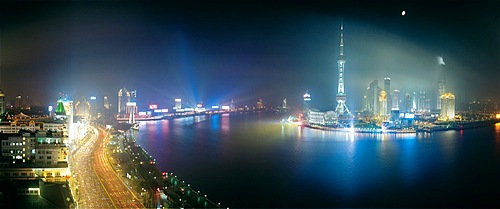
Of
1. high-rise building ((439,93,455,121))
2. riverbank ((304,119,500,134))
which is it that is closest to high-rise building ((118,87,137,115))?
riverbank ((304,119,500,134))

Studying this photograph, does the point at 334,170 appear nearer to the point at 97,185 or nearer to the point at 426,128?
the point at 97,185

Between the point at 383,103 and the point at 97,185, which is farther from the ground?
the point at 383,103

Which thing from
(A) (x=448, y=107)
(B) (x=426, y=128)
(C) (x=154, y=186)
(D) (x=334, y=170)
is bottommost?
(D) (x=334, y=170)

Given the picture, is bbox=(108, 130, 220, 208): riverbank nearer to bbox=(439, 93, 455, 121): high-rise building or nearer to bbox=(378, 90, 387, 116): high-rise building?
bbox=(378, 90, 387, 116): high-rise building

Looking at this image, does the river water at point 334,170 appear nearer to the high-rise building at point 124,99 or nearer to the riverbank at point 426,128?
the riverbank at point 426,128

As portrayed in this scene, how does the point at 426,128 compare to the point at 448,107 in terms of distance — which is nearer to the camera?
the point at 426,128

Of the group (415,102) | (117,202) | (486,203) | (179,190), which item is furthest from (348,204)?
(415,102)

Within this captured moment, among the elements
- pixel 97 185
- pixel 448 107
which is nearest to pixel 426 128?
pixel 448 107

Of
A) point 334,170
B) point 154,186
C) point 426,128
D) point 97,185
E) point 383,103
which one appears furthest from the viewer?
point 383,103
